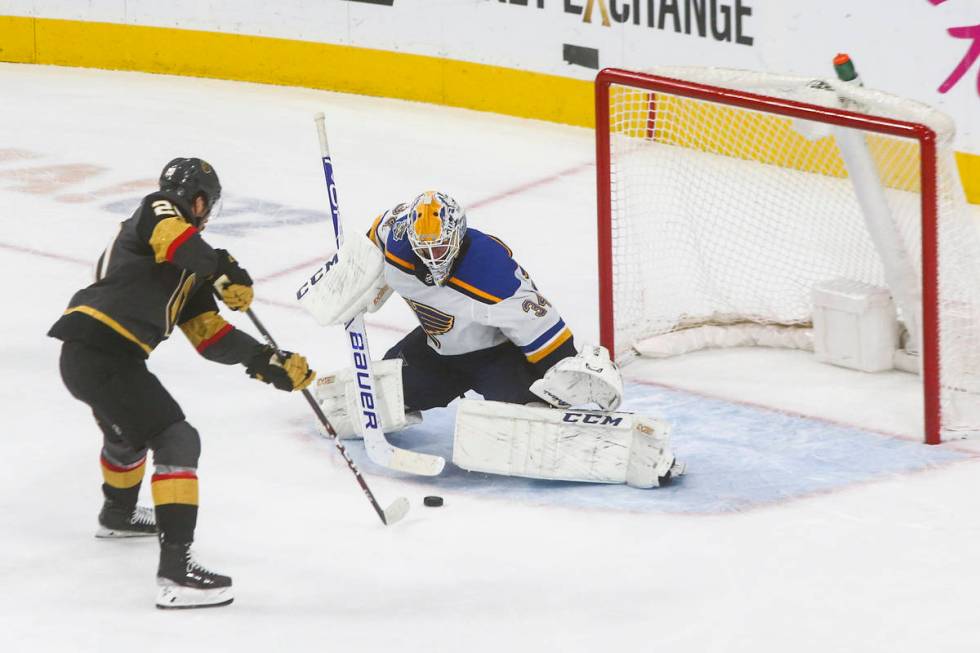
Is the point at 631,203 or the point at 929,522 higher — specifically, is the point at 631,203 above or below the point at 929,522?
above

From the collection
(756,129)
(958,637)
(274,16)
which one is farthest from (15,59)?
(958,637)

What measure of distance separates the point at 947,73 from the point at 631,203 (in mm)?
1958

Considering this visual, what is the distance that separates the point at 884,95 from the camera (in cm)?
510

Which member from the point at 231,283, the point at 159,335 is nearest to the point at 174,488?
the point at 159,335

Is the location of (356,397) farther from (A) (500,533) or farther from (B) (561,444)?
(A) (500,533)

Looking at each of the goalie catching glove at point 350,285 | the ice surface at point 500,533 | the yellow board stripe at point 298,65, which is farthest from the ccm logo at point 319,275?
the yellow board stripe at point 298,65

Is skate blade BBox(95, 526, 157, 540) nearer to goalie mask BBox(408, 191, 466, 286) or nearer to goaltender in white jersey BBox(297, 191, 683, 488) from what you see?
goaltender in white jersey BBox(297, 191, 683, 488)

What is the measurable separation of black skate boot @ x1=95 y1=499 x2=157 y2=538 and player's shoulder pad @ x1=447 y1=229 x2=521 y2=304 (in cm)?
105

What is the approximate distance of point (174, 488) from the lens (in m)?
3.96

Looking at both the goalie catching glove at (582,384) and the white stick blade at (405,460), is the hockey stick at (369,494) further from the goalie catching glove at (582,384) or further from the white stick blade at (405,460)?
A: the goalie catching glove at (582,384)

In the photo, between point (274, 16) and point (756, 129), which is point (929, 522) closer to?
point (756, 129)

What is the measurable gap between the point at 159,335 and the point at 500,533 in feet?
3.38

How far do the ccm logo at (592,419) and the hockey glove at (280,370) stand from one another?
0.85 m

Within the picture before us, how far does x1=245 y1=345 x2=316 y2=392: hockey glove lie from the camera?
4.14m
